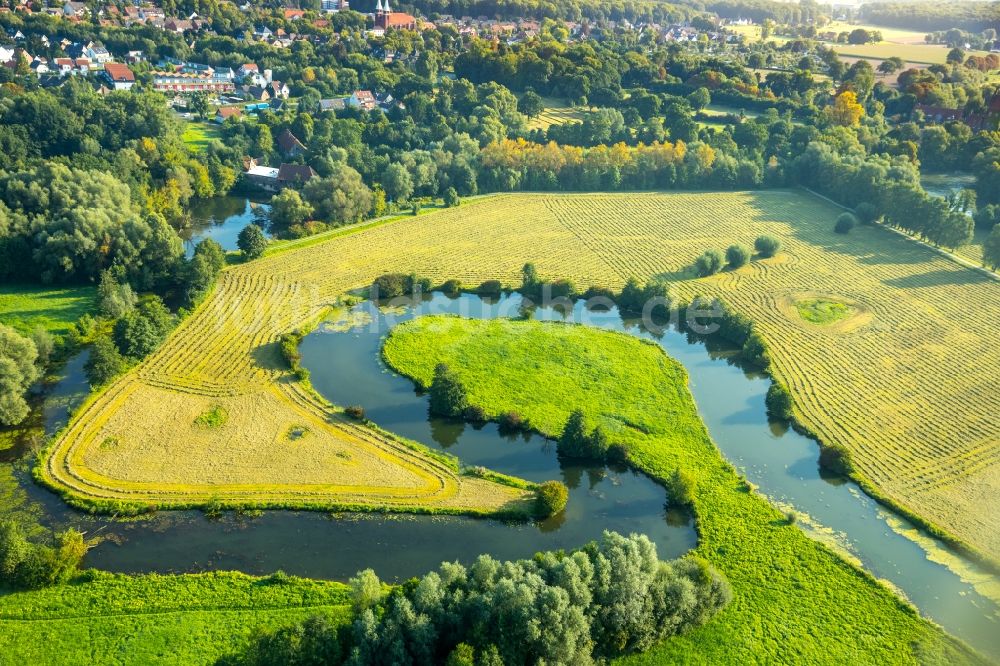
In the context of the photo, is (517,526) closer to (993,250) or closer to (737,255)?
(737,255)

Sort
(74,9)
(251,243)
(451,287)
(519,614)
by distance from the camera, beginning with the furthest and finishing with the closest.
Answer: (74,9)
(251,243)
(451,287)
(519,614)

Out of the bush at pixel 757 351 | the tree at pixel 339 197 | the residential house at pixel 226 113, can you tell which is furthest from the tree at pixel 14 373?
the residential house at pixel 226 113

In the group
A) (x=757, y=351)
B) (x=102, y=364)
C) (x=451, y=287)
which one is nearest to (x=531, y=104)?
(x=451, y=287)

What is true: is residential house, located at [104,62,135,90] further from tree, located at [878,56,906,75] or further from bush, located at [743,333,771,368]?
tree, located at [878,56,906,75]

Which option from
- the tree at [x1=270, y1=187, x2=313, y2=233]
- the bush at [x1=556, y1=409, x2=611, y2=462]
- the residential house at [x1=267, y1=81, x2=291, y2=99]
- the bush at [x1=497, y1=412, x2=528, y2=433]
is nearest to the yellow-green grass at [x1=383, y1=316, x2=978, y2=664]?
the bush at [x1=497, y1=412, x2=528, y2=433]

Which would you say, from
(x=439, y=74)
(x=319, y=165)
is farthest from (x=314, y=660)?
(x=439, y=74)

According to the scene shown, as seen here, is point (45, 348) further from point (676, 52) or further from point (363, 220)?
point (676, 52)

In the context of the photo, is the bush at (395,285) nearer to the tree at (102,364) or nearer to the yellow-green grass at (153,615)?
the tree at (102,364)
